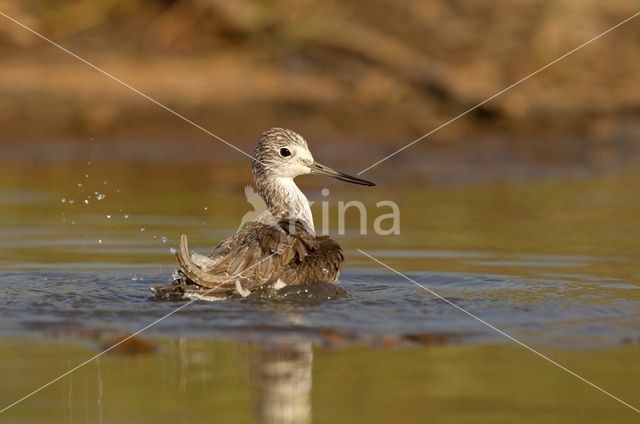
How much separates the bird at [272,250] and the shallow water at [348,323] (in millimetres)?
168

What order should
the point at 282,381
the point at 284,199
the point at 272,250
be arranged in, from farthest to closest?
1. the point at 284,199
2. the point at 272,250
3. the point at 282,381

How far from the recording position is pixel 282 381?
6.27m

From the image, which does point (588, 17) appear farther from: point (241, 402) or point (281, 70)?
point (241, 402)

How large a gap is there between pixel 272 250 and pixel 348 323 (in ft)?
3.57

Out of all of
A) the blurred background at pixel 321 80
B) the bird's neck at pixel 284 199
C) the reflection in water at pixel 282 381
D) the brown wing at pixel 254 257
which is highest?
the blurred background at pixel 321 80

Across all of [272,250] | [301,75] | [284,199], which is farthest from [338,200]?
[272,250]

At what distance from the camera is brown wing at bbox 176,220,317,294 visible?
8031 mm

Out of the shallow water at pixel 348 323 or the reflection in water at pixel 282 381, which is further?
the shallow water at pixel 348 323

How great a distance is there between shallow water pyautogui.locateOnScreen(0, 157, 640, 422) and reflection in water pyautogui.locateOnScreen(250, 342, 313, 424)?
0.01 meters

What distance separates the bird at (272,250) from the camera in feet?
26.6

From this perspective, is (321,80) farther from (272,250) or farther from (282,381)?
(282,381)

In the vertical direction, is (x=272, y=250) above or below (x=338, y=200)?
below

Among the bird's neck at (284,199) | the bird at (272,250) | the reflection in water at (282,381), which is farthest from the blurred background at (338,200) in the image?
the bird's neck at (284,199)

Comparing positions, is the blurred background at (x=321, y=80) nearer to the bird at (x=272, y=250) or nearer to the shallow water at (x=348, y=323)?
the shallow water at (x=348, y=323)
